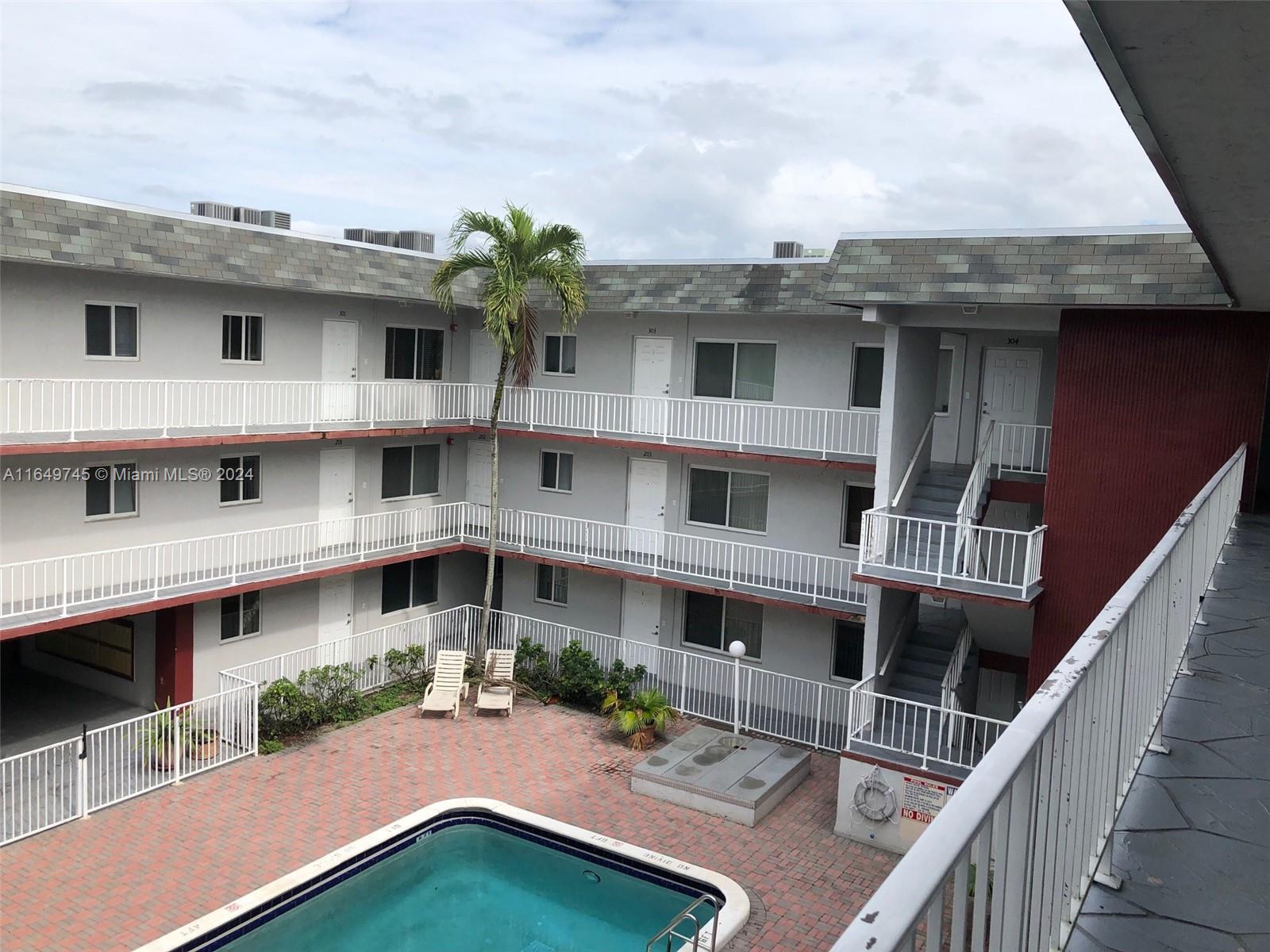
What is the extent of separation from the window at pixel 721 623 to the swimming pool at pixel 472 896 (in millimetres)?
7630

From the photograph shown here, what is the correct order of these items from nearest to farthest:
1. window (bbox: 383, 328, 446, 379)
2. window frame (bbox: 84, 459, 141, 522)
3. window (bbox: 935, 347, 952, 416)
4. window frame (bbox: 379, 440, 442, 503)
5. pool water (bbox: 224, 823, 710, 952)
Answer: pool water (bbox: 224, 823, 710, 952)
window frame (bbox: 84, 459, 141, 522)
window (bbox: 935, 347, 952, 416)
window (bbox: 383, 328, 446, 379)
window frame (bbox: 379, 440, 442, 503)

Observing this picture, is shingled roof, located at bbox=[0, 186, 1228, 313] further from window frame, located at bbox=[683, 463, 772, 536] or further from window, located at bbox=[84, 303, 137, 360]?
window frame, located at bbox=[683, 463, 772, 536]

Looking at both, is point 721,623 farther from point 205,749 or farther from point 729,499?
point 205,749

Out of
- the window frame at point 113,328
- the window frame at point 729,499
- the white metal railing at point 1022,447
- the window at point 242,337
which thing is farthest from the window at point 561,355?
the white metal railing at point 1022,447

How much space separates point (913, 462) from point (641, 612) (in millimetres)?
7778

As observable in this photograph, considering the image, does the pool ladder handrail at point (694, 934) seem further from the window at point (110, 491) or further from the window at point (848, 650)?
the window at point (110, 491)

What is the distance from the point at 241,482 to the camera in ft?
69.2

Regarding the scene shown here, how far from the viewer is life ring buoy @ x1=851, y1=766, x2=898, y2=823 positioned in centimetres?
1608

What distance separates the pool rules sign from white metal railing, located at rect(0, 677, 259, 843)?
36.7 ft

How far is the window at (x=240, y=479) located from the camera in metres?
20.7

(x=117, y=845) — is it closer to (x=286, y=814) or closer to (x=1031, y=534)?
(x=286, y=814)

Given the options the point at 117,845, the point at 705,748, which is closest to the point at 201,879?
the point at 117,845

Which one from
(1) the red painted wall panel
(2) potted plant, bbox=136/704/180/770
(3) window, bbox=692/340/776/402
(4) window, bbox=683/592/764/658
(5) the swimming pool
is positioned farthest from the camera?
(4) window, bbox=683/592/764/658

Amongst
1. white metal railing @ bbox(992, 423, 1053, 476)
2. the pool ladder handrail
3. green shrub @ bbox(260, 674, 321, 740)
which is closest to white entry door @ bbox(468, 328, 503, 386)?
green shrub @ bbox(260, 674, 321, 740)
